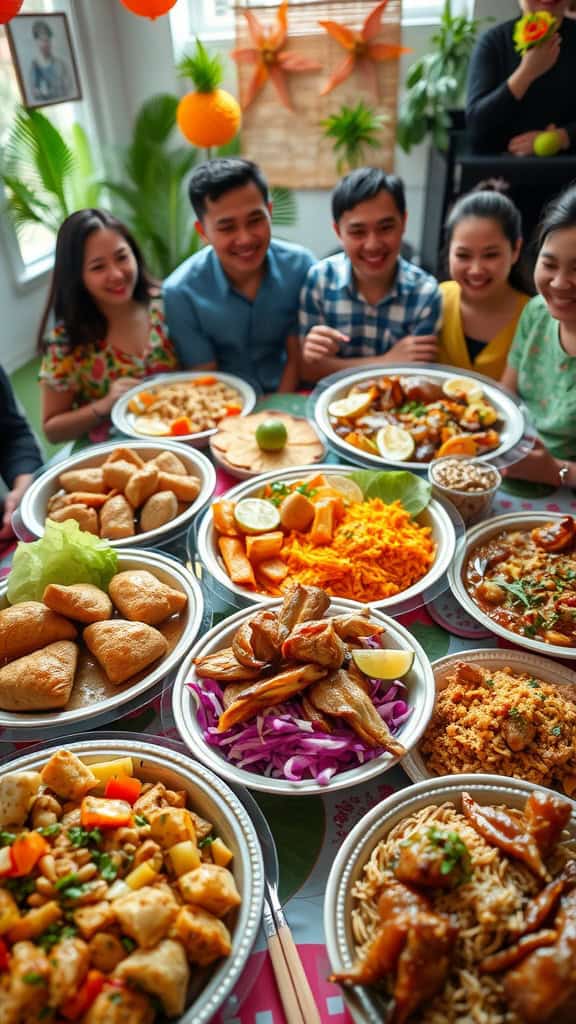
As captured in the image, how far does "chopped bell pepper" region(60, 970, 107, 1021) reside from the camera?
984 mm

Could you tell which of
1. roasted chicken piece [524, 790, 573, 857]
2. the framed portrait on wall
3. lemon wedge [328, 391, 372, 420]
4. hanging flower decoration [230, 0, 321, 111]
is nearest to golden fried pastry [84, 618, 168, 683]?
roasted chicken piece [524, 790, 573, 857]

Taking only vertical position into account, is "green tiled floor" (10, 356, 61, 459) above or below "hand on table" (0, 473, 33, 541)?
below

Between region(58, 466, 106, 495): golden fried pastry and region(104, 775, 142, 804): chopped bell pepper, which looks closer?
region(104, 775, 142, 804): chopped bell pepper

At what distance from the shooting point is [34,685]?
1514 mm

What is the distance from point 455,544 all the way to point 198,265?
2.34 metres

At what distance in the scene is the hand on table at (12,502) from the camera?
7.68 ft

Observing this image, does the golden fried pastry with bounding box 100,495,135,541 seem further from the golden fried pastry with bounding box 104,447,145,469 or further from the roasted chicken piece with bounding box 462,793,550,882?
the roasted chicken piece with bounding box 462,793,550,882

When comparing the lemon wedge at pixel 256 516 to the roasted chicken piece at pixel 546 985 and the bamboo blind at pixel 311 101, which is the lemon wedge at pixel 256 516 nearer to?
the roasted chicken piece at pixel 546 985

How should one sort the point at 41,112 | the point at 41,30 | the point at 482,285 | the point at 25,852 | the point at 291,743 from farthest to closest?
the point at 41,30 < the point at 41,112 < the point at 482,285 < the point at 291,743 < the point at 25,852

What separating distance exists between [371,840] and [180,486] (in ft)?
4.56

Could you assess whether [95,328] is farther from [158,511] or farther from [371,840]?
[371,840]

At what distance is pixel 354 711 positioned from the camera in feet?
4.58

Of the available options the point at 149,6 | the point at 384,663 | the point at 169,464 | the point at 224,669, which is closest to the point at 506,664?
the point at 384,663

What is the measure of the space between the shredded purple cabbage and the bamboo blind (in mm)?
6926
